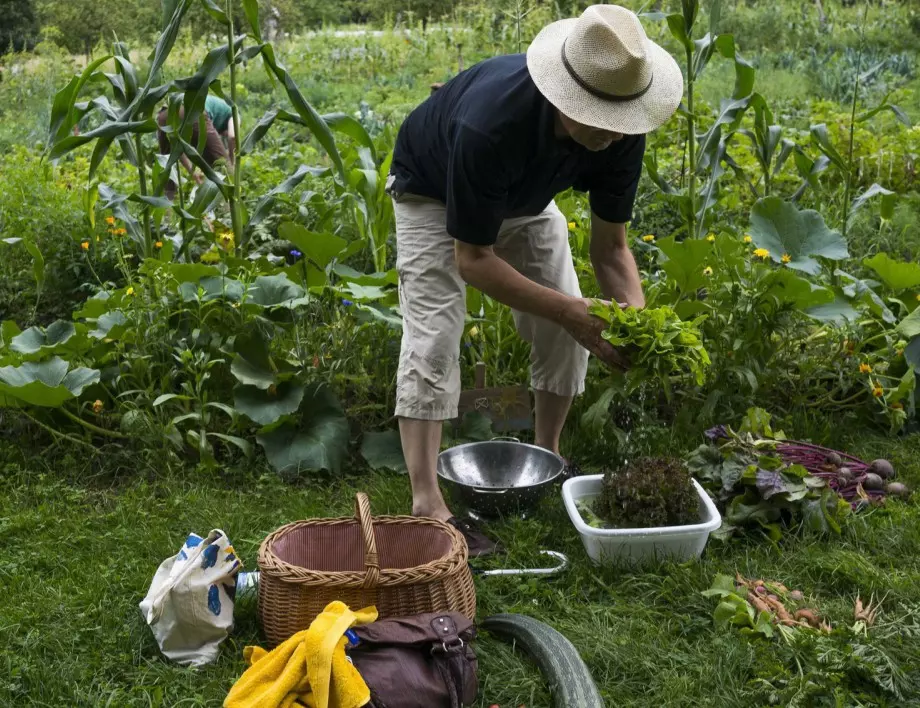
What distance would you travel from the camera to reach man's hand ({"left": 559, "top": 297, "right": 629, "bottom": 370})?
2.88 meters

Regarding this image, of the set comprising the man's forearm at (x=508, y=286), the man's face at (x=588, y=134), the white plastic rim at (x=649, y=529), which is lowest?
the white plastic rim at (x=649, y=529)

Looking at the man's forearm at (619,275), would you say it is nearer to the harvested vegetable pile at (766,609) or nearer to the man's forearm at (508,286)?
the man's forearm at (508,286)

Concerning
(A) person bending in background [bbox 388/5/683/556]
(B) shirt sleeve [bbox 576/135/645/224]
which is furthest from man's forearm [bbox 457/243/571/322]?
(B) shirt sleeve [bbox 576/135/645/224]

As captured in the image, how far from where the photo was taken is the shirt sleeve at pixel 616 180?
9.53 ft

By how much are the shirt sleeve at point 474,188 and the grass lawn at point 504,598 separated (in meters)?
0.97

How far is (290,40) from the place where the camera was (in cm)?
1430

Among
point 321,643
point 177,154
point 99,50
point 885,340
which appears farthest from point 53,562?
point 99,50

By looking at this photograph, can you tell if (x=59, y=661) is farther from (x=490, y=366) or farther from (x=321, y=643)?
(x=490, y=366)

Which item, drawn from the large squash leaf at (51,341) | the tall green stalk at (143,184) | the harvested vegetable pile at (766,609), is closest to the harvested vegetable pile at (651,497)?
the harvested vegetable pile at (766,609)

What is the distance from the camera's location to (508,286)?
2.82 meters

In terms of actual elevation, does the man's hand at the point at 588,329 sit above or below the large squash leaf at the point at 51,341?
above

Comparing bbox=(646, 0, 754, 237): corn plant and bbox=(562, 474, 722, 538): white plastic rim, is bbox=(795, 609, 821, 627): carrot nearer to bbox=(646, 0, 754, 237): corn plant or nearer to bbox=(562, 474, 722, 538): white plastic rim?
bbox=(562, 474, 722, 538): white plastic rim

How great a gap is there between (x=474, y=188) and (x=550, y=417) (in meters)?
1.10

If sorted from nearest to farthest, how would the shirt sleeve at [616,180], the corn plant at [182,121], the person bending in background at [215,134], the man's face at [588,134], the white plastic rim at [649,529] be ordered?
the man's face at [588,134], the white plastic rim at [649,529], the shirt sleeve at [616,180], the corn plant at [182,121], the person bending in background at [215,134]
